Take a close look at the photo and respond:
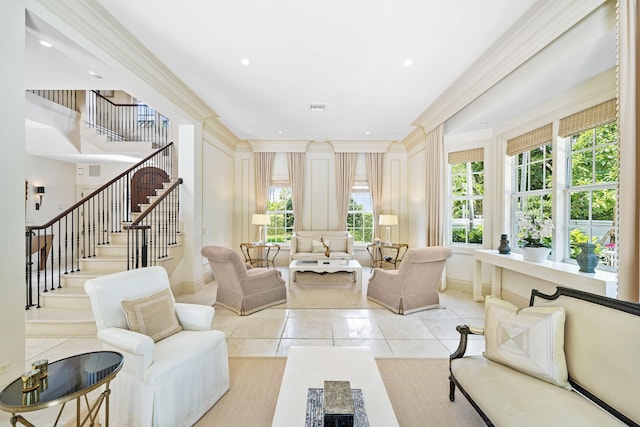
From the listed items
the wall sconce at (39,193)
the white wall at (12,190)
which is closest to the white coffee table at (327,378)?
the white wall at (12,190)

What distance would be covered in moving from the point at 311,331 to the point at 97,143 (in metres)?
6.77

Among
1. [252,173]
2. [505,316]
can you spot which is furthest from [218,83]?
[505,316]

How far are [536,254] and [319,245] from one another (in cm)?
419

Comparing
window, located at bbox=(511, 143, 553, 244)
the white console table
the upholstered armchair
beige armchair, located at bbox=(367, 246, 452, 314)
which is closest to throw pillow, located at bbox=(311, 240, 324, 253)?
beige armchair, located at bbox=(367, 246, 452, 314)

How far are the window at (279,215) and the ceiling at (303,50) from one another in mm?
2899

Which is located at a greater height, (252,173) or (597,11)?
(597,11)

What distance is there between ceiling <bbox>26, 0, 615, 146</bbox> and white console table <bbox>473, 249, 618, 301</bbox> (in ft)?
6.80

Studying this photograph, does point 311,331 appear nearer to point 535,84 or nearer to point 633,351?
point 633,351

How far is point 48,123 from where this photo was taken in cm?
588

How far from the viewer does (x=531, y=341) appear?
1.72 metres

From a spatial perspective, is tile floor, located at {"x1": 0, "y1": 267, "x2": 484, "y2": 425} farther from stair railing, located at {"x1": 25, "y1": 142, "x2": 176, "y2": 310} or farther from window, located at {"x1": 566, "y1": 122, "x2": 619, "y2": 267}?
window, located at {"x1": 566, "y1": 122, "x2": 619, "y2": 267}

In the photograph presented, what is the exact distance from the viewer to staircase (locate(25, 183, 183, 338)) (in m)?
3.04

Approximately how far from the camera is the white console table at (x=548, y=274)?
246cm

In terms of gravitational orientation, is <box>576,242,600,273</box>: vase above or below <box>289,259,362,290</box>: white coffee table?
above
